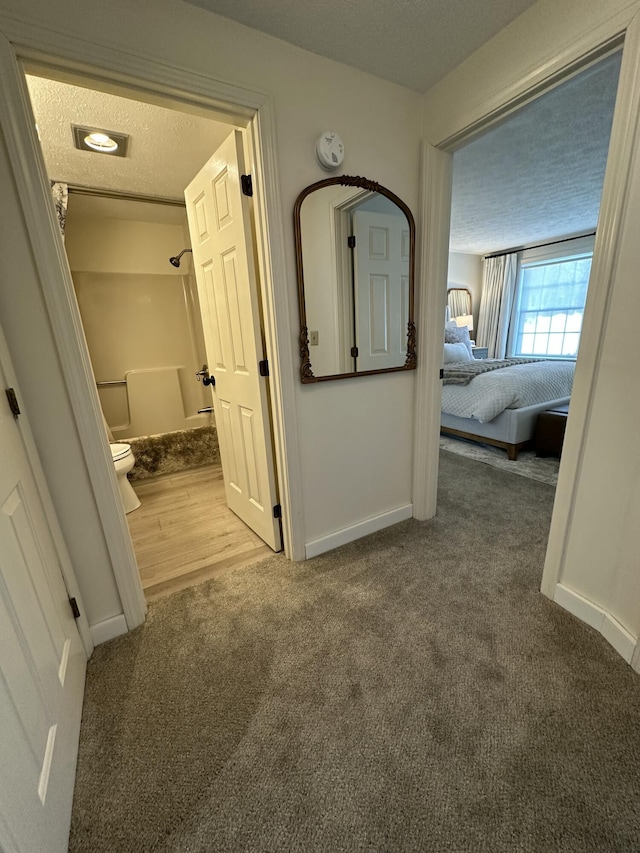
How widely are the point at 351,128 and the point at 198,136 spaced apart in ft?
2.91

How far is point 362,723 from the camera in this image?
108 centimetres

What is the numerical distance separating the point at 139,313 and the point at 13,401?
8.29ft

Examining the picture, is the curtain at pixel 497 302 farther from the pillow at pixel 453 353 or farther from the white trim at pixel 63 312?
the white trim at pixel 63 312

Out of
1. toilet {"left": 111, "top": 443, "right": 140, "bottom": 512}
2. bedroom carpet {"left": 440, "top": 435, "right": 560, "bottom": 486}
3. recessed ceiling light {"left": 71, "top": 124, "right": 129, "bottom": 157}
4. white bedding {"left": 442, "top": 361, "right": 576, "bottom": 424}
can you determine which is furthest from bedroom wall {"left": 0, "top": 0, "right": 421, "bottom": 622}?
white bedding {"left": 442, "top": 361, "right": 576, "bottom": 424}

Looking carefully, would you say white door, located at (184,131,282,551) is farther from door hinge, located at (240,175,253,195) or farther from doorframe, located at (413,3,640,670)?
doorframe, located at (413,3,640,670)

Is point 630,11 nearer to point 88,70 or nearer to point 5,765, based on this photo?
point 88,70

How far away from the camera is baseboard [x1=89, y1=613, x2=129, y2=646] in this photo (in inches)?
55.9

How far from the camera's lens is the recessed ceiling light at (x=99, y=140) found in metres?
1.75

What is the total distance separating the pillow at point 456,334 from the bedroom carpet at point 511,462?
2288 millimetres

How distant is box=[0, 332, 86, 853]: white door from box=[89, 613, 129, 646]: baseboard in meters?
0.17

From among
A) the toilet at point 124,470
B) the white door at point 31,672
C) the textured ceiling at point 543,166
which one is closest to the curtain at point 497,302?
the textured ceiling at point 543,166

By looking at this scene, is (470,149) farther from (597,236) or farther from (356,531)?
(356,531)

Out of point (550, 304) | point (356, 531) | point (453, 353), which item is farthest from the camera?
point (550, 304)

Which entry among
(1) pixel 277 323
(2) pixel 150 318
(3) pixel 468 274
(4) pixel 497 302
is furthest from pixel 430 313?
(3) pixel 468 274
